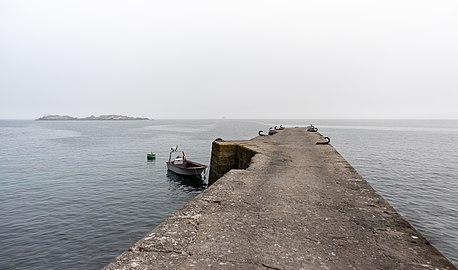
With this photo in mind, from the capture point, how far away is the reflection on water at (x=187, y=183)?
22825 mm

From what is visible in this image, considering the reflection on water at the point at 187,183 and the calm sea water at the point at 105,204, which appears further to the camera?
the reflection on water at the point at 187,183

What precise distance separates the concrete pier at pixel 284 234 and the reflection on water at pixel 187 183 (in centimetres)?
1424

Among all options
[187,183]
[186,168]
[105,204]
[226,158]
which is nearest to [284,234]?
[226,158]

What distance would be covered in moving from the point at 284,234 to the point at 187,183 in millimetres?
20215

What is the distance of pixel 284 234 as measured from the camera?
17.6 feet

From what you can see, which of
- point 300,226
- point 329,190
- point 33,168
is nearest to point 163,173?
point 33,168

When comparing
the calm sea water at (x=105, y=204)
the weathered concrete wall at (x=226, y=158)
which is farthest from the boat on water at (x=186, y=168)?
the weathered concrete wall at (x=226, y=158)

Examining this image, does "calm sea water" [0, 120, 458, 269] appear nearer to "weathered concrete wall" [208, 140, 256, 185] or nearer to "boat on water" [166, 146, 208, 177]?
"boat on water" [166, 146, 208, 177]

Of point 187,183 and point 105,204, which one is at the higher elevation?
point 105,204

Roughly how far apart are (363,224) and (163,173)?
82.6 feet

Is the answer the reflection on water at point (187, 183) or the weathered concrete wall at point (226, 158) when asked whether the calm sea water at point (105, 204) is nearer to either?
the reflection on water at point (187, 183)

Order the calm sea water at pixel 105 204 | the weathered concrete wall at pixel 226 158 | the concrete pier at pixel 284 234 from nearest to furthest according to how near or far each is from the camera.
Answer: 1. the concrete pier at pixel 284 234
2. the calm sea water at pixel 105 204
3. the weathered concrete wall at pixel 226 158

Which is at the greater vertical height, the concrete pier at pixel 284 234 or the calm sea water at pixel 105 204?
the concrete pier at pixel 284 234

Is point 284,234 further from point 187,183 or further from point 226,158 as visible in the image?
point 187,183
